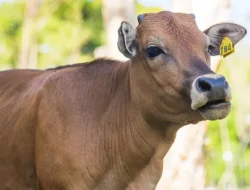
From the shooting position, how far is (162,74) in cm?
768

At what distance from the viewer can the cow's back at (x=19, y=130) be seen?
8695mm

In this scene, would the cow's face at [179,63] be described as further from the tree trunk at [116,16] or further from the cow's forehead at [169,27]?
the tree trunk at [116,16]

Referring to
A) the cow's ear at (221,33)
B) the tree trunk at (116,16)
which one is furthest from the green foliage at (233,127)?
the cow's ear at (221,33)

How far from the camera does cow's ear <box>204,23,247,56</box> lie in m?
8.48

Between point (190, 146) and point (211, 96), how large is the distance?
5136 mm

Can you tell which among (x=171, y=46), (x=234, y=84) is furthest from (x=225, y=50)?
(x=234, y=84)

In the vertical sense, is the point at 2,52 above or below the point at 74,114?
below

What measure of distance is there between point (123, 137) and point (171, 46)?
1.32m

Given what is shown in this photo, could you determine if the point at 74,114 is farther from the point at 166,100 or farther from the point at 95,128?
the point at 166,100

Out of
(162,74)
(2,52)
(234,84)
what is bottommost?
(2,52)

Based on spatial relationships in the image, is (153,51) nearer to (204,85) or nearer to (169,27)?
(169,27)

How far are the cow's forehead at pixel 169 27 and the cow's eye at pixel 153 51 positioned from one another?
135 millimetres

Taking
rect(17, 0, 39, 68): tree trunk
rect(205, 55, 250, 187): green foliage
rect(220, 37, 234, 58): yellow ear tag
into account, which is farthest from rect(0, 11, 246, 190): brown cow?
rect(17, 0, 39, 68): tree trunk

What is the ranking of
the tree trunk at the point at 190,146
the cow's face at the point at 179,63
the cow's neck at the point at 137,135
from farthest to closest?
the tree trunk at the point at 190,146 → the cow's neck at the point at 137,135 → the cow's face at the point at 179,63
